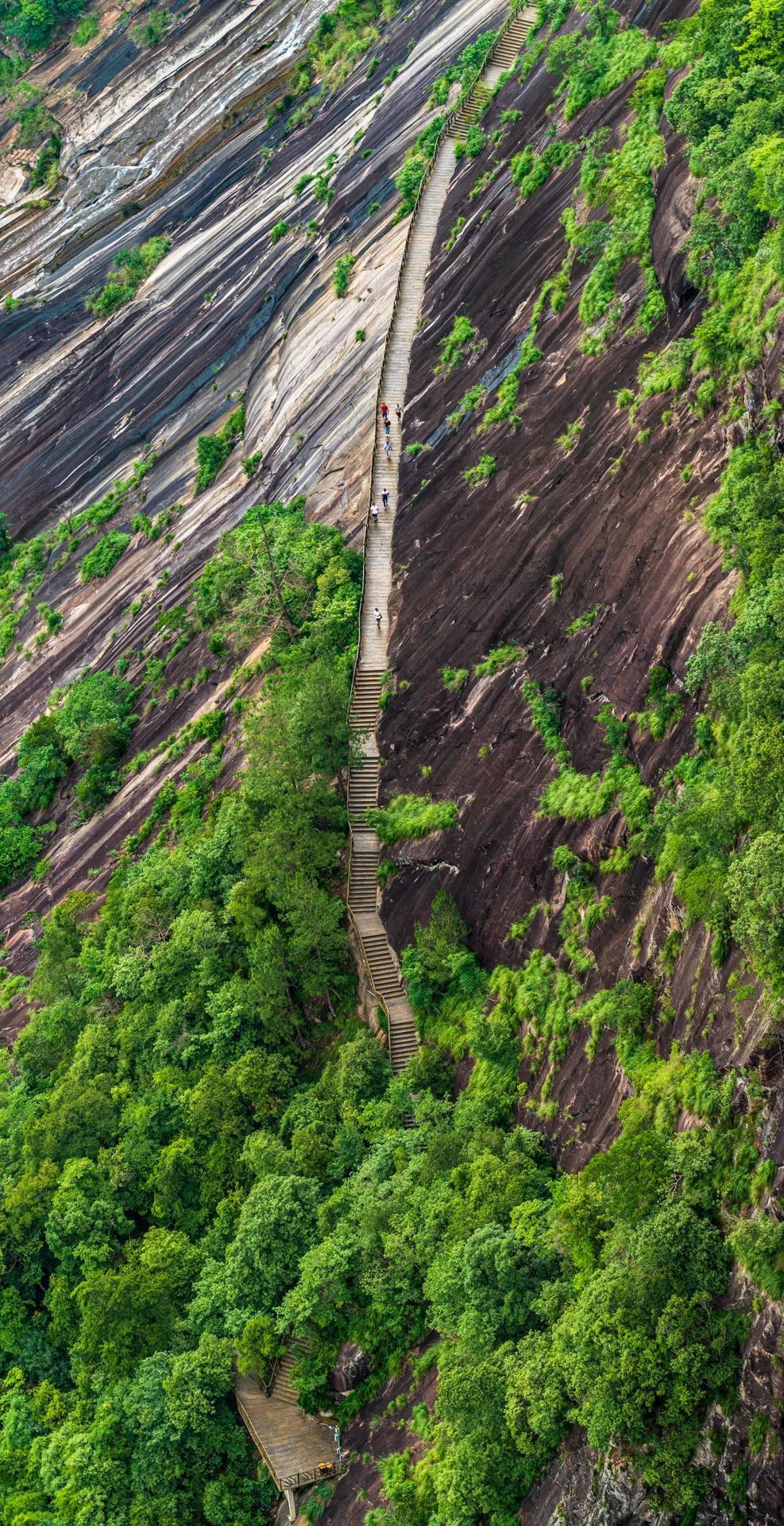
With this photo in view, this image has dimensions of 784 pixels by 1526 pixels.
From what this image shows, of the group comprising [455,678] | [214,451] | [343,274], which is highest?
[343,274]

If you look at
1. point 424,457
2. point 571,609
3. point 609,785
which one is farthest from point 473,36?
point 609,785

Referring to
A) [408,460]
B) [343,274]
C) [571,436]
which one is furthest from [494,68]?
[571,436]

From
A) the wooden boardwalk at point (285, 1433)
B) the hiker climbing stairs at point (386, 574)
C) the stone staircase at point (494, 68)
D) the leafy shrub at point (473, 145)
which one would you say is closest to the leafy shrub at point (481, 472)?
the hiker climbing stairs at point (386, 574)

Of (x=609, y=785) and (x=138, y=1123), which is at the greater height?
(x=609, y=785)

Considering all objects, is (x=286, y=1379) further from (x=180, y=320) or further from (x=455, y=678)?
(x=180, y=320)

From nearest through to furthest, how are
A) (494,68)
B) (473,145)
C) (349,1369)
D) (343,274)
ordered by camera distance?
(349,1369), (473,145), (343,274), (494,68)

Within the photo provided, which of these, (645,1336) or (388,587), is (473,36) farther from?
(645,1336)
